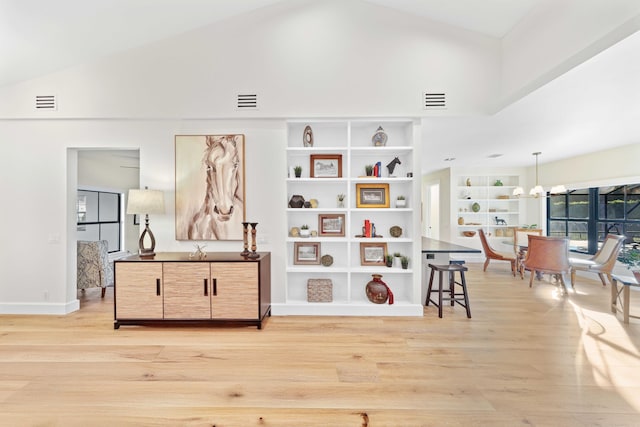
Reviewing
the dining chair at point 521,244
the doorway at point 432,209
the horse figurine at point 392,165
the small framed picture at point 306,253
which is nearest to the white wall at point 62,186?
the small framed picture at point 306,253

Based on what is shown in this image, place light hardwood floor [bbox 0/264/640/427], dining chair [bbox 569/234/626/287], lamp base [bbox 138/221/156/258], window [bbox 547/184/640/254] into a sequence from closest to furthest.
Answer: light hardwood floor [bbox 0/264/640/427], lamp base [bbox 138/221/156/258], dining chair [bbox 569/234/626/287], window [bbox 547/184/640/254]

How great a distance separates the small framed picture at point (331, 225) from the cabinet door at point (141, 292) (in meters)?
1.89

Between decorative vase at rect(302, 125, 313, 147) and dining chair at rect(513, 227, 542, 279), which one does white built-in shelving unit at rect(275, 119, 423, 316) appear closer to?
decorative vase at rect(302, 125, 313, 147)

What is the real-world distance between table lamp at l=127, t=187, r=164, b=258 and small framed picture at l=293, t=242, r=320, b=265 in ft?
5.42

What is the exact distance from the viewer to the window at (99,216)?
5621 millimetres

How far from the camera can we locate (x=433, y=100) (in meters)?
3.64

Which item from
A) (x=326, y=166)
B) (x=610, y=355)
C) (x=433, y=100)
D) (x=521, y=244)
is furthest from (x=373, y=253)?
(x=521, y=244)

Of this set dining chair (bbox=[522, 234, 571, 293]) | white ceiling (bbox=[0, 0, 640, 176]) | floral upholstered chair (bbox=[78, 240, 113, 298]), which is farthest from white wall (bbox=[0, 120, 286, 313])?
dining chair (bbox=[522, 234, 571, 293])

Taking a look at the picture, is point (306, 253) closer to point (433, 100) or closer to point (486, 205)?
point (433, 100)

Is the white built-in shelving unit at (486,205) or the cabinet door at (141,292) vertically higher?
the white built-in shelving unit at (486,205)

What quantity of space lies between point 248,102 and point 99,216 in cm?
441

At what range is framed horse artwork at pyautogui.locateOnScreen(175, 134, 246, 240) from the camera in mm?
3729

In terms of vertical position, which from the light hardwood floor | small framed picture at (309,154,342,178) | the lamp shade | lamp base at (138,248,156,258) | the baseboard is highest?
small framed picture at (309,154,342,178)

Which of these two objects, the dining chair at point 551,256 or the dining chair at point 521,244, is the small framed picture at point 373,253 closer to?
the dining chair at point 551,256
